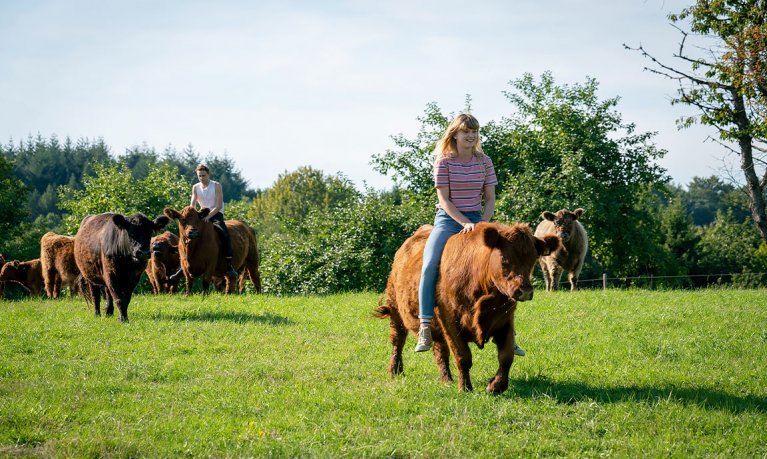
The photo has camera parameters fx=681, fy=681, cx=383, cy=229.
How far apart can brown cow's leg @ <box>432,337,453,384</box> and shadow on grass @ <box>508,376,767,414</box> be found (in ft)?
2.48

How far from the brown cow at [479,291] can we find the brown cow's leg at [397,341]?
0.54 meters

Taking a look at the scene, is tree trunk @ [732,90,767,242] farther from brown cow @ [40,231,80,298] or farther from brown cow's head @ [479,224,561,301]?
brown cow @ [40,231,80,298]

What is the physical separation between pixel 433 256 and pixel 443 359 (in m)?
1.27

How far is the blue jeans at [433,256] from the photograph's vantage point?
24.0ft

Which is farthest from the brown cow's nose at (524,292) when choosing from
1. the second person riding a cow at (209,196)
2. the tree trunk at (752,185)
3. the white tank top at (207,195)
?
the tree trunk at (752,185)

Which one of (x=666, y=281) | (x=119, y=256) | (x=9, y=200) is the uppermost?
(x=9, y=200)

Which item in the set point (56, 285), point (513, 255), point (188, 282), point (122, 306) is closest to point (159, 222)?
point (122, 306)

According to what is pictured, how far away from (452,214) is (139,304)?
409 inches

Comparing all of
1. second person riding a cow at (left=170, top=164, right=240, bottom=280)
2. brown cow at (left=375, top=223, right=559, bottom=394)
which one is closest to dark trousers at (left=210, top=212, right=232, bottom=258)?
second person riding a cow at (left=170, top=164, right=240, bottom=280)

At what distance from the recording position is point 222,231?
1766 cm

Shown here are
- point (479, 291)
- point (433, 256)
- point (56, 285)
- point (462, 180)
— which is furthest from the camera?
point (56, 285)

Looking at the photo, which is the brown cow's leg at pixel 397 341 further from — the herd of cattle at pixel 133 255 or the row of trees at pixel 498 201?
the row of trees at pixel 498 201

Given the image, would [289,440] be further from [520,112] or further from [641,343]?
[520,112]

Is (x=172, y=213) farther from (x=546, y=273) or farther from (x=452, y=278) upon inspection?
(x=546, y=273)
